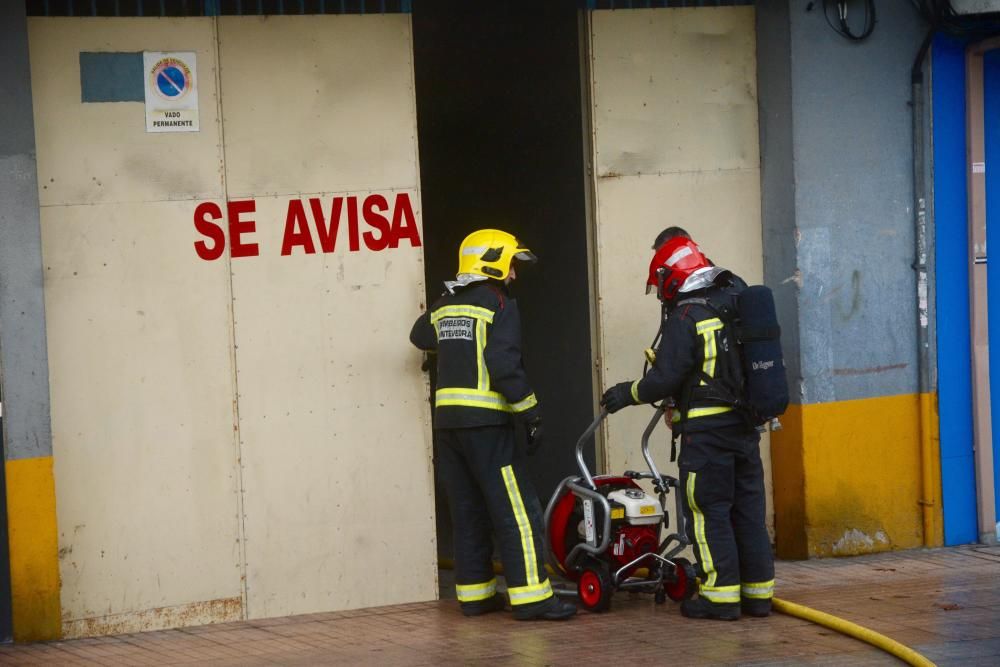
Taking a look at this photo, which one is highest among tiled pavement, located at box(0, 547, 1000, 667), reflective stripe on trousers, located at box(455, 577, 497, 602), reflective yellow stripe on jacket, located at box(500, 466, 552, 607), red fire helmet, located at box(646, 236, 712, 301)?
red fire helmet, located at box(646, 236, 712, 301)

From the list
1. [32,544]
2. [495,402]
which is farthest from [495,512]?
[32,544]

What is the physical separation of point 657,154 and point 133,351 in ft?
11.4

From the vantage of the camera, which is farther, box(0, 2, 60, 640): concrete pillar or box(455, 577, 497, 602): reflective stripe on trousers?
box(455, 577, 497, 602): reflective stripe on trousers

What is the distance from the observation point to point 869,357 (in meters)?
9.61

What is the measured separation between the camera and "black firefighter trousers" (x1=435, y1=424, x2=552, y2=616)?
806cm

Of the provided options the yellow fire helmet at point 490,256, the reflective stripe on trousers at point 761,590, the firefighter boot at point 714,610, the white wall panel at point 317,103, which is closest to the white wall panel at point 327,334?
the white wall panel at point 317,103

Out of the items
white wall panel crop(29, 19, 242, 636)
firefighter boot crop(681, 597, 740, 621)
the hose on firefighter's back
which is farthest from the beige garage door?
the hose on firefighter's back

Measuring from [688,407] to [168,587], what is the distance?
3085mm

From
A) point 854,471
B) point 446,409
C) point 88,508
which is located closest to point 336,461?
point 446,409

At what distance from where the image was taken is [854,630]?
7.48 m

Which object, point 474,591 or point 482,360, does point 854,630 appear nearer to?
point 474,591

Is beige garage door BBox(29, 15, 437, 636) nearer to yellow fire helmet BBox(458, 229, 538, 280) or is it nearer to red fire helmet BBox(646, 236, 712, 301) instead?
yellow fire helmet BBox(458, 229, 538, 280)

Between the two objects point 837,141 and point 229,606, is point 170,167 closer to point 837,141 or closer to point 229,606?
point 229,606

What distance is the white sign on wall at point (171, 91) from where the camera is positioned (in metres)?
8.28
